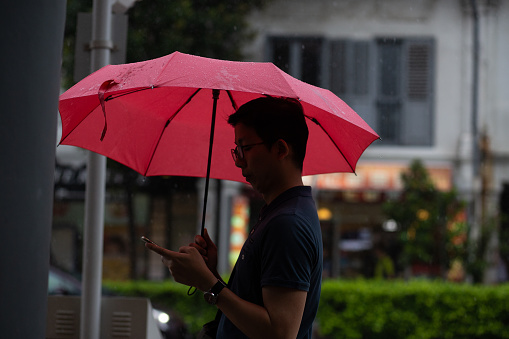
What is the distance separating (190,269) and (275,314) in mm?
270

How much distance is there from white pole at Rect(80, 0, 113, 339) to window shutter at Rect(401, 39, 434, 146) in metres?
10.5

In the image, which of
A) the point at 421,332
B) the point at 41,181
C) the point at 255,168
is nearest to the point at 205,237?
the point at 255,168

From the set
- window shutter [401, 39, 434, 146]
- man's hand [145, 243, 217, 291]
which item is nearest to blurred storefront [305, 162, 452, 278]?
window shutter [401, 39, 434, 146]

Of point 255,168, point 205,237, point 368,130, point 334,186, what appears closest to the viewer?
point 255,168

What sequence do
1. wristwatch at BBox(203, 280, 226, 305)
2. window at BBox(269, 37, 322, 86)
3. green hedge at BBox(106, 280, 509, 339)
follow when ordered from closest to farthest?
wristwatch at BBox(203, 280, 226, 305) < green hedge at BBox(106, 280, 509, 339) < window at BBox(269, 37, 322, 86)

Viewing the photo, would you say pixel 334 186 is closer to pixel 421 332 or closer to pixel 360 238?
pixel 360 238

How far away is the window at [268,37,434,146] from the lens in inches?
530

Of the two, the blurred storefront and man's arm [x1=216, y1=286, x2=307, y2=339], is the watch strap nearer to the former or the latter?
man's arm [x1=216, y1=286, x2=307, y2=339]

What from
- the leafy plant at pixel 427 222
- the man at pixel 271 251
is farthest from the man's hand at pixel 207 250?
the leafy plant at pixel 427 222

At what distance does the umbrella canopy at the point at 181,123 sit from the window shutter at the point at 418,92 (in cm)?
1108

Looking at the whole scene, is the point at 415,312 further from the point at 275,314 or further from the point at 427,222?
the point at 275,314

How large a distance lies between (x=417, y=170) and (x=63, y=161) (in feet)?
20.8

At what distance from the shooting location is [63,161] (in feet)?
41.3

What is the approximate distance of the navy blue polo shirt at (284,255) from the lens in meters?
1.75
